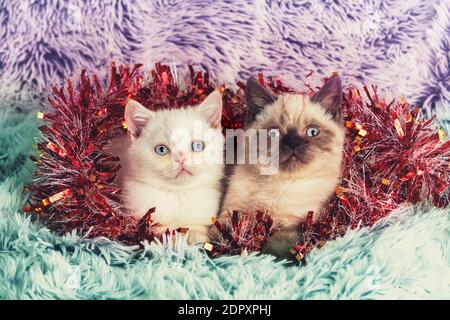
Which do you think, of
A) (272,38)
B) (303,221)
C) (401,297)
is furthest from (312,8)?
(401,297)

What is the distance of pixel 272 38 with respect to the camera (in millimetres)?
1242

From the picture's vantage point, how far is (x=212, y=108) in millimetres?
1123

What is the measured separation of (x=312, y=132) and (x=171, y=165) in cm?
30

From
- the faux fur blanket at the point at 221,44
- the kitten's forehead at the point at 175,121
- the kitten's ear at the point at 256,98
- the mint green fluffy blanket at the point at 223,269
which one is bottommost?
the mint green fluffy blanket at the point at 223,269

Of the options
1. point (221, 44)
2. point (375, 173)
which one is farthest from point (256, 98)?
point (375, 173)

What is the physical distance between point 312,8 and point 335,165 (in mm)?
379

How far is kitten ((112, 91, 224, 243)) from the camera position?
1108mm

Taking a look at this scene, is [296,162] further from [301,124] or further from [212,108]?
[212,108]

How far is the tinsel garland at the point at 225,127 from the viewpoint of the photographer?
3.60 ft

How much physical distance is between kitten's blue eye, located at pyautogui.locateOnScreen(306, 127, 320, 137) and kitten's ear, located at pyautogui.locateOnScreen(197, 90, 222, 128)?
19cm

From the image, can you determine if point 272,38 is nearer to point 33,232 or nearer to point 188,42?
point 188,42

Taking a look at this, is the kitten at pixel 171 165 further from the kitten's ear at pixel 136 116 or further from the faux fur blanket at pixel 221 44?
the faux fur blanket at pixel 221 44

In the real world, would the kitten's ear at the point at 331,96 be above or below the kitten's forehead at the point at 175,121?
above

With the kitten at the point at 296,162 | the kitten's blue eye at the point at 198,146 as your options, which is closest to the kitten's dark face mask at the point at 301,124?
the kitten at the point at 296,162
